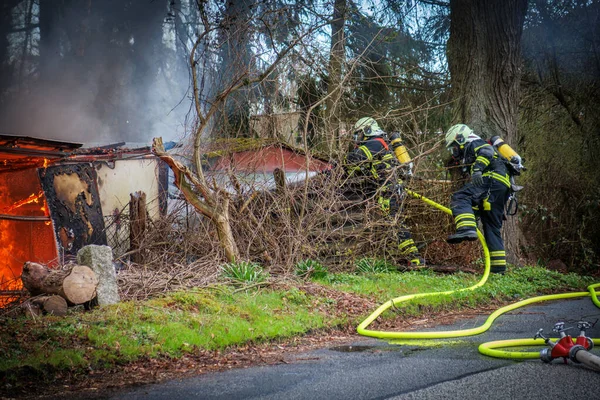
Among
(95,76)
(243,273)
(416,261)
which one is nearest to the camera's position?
(243,273)

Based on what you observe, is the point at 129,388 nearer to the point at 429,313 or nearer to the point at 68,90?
the point at 429,313

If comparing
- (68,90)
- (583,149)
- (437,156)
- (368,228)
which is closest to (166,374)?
(368,228)

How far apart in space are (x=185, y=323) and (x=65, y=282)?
1329mm

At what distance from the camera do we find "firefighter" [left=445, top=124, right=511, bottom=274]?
29.5ft

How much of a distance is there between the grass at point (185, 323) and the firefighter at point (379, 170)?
1342 mm

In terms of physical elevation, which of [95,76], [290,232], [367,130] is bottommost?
[290,232]

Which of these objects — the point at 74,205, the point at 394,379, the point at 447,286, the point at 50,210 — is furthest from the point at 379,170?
the point at 394,379

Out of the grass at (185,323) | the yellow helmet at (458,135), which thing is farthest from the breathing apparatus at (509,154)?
the grass at (185,323)

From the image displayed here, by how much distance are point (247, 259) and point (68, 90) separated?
1307 centimetres

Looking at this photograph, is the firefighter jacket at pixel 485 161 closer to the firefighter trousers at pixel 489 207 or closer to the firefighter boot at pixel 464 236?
the firefighter trousers at pixel 489 207

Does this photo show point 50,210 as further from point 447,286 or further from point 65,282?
point 447,286

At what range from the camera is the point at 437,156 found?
12.0 meters

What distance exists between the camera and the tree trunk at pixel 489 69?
408 inches

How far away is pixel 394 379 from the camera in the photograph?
156 inches
